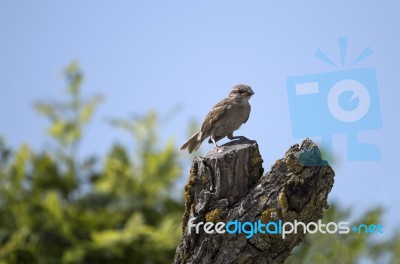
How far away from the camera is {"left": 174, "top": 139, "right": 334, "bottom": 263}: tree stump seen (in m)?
3.86

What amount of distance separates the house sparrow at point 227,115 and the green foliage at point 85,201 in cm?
476

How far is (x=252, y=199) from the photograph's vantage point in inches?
154

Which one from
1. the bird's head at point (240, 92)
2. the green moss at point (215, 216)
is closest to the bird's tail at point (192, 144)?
the bird's head at point (240, 92)

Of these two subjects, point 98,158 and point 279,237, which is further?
point 98,158

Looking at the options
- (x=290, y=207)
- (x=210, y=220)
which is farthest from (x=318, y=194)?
(x=210, y=220)

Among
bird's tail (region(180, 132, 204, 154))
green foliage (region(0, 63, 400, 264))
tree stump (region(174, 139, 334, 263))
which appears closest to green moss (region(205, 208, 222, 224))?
tree stump (region(174, 139, 334, 263))

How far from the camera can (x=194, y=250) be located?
4.01m

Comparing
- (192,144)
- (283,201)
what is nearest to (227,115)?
(192,144)

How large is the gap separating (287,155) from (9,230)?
7.33 m

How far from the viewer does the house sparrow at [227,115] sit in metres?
5.08

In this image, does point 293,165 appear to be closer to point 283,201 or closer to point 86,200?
point 283,201

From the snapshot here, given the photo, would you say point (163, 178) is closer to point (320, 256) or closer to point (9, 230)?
point (9, 230)

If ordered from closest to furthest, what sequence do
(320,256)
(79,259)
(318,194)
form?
(318,194) → (320,256) → (79,259)

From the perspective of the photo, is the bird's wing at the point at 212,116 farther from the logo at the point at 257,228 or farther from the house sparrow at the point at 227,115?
the logo at the point at 257,228
